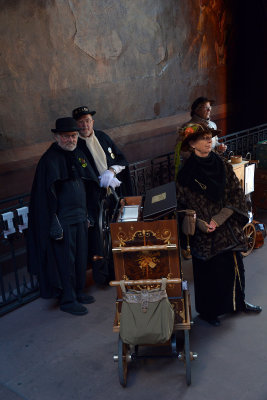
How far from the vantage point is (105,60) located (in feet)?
24.9

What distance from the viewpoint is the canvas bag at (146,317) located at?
331 centimetres

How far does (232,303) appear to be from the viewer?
14.5 ft

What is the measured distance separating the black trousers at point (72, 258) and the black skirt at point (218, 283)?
1.26 metres

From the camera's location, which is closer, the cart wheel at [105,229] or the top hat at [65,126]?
the cart wheel at [105,229]

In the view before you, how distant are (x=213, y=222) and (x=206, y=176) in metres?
0.43

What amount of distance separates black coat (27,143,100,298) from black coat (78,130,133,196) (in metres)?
0.21

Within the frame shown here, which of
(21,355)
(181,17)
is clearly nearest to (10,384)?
(21,355)

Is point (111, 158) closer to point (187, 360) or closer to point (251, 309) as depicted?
point (251, 309)

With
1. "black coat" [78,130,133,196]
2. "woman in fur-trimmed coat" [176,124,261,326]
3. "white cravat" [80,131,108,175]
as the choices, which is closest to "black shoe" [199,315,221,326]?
"woman in fur-trimmed coat" [176,124,261,326]

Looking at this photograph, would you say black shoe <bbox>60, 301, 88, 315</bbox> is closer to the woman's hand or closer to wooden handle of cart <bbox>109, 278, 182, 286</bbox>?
wooden handle of cart <bbox>109, 278, 182, 286</bbox>

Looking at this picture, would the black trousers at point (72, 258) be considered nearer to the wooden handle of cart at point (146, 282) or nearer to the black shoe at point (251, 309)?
the wooden handle of cart at point (146, 282)

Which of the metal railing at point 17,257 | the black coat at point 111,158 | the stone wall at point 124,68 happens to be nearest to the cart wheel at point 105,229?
the black coat at point 111,158

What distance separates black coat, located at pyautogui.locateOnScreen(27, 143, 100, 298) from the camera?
15.0ft

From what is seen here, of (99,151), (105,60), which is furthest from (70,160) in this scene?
(105,60)
